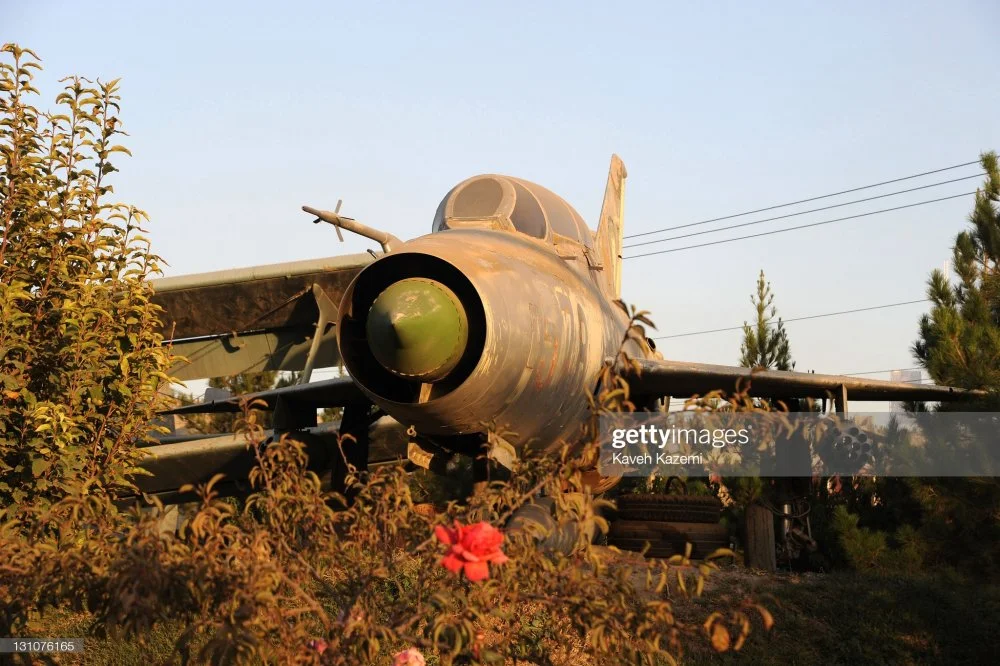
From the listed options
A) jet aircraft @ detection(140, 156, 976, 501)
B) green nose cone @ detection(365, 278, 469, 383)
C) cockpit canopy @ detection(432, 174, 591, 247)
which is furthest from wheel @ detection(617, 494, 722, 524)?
green nose cone @ detection(365, 278, 469, 383)

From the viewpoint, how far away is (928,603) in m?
8.47

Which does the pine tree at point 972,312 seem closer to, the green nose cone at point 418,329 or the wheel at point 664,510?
the wheel at point 664,510

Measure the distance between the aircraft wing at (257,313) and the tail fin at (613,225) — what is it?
371cm

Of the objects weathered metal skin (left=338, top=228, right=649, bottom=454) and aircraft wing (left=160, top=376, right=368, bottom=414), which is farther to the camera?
aircraft wing (left=160, top=376, right=368, bottom=414)

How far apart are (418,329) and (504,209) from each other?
131 inches

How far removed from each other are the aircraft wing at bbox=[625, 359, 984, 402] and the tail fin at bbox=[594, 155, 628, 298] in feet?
11.1

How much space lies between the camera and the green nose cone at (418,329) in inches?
225

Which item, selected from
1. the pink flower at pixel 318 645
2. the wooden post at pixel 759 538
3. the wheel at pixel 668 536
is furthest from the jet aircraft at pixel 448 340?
the wooden post at pixel 759 538

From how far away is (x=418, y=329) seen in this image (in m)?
5.74

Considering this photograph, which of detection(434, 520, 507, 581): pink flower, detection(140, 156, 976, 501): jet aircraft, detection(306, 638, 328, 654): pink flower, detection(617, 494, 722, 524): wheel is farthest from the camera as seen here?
detection(617, 494, 722, 524): wheel

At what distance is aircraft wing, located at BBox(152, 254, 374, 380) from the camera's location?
1246 cm

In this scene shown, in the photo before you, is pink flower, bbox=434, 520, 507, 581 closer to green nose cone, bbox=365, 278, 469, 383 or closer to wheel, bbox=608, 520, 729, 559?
green nose cone, bbox=365, 278, 469, 383
